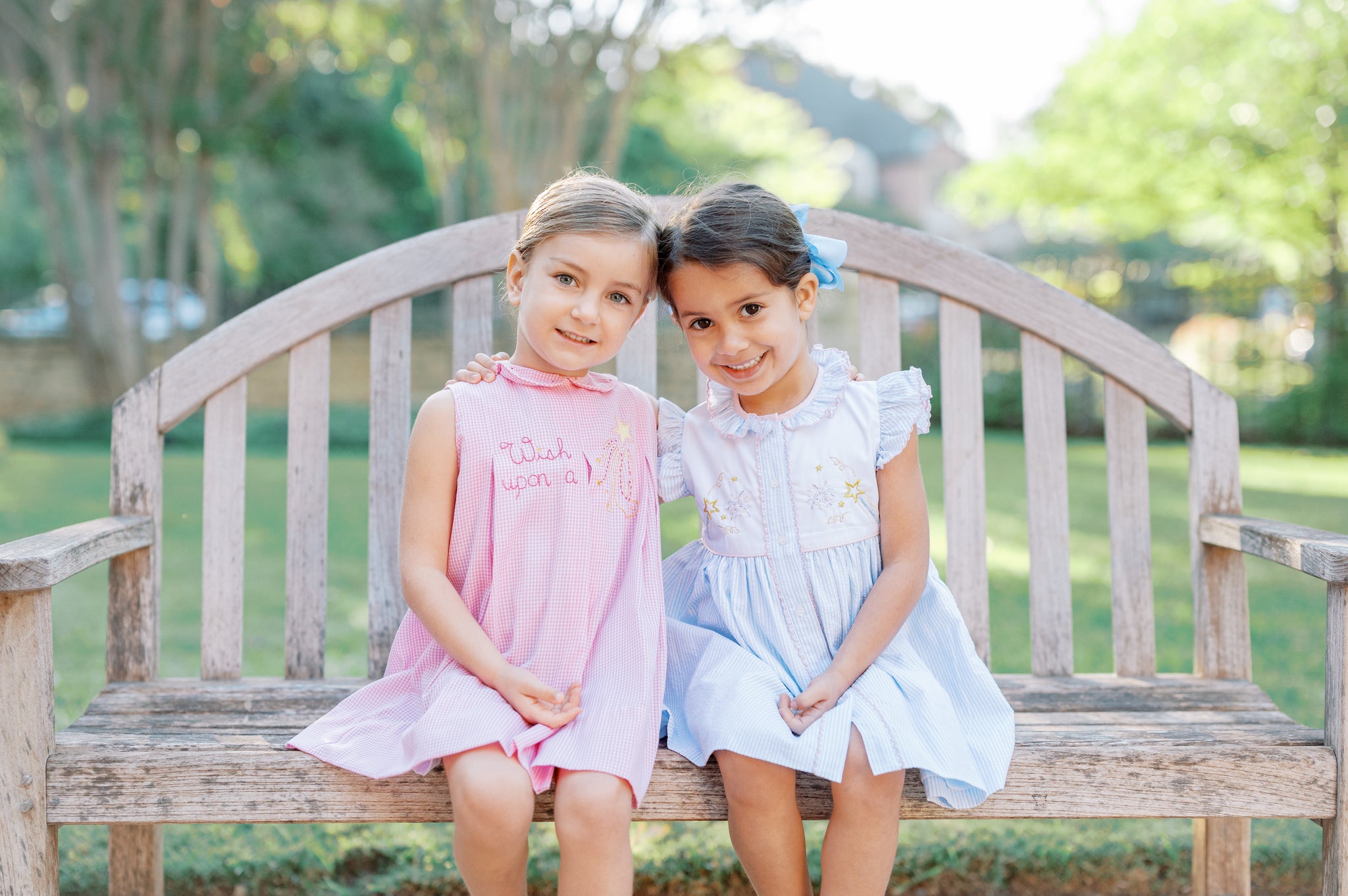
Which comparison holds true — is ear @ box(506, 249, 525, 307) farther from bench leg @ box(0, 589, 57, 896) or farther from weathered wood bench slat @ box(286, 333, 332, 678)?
bench leg @ box(0, 589, 57, 896)

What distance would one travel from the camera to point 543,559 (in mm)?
1848

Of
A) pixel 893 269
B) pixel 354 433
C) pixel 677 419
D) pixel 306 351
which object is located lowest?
pixel 677 419

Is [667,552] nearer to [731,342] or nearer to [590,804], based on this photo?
[731,342]

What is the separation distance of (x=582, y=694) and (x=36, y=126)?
13.2m

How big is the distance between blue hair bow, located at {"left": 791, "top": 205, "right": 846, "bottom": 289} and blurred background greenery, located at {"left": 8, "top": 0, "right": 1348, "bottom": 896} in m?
0.29

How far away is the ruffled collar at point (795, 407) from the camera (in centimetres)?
196

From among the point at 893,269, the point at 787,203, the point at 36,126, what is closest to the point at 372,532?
the point at 787,203

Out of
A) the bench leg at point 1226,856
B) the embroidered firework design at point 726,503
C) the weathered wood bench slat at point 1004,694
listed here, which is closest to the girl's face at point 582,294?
the embroidered firework design at point 726,503

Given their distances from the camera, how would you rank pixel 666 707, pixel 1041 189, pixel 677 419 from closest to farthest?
pixel 666 707
pixel 677 419
pixel 1041 189

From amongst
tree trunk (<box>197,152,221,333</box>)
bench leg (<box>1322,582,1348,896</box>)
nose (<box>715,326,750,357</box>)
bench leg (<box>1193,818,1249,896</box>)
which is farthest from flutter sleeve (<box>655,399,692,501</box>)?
tree trunk (<box>197,152,221,333</box>)

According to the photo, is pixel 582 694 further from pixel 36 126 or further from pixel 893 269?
pixel 36 126

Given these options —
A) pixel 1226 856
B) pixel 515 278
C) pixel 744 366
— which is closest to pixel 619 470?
pixel 744 366

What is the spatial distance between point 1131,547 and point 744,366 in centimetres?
98

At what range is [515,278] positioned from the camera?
6.40ft
